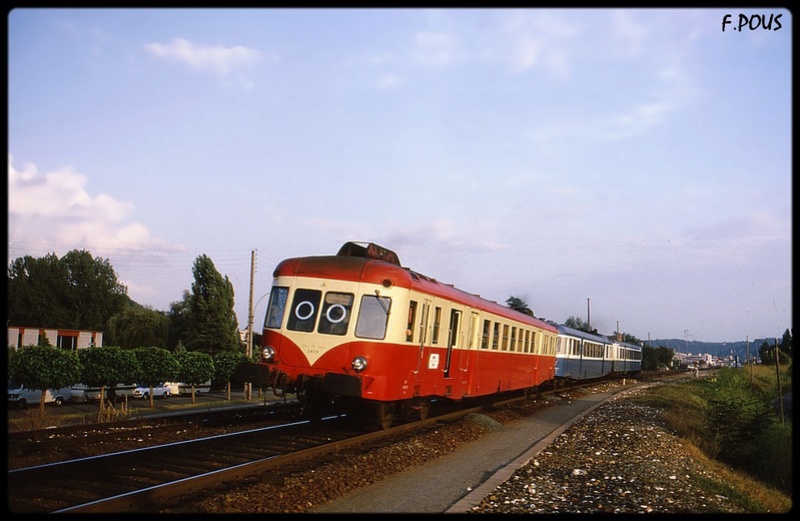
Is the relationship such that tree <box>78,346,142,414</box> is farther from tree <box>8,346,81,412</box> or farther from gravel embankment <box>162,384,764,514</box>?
gravel embankment <box>162,384,764,514</box>

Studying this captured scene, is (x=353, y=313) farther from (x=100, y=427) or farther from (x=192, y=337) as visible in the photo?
(x=192, y=337)

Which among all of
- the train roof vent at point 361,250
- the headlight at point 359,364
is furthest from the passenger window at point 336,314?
the train roof vent at point 361,250

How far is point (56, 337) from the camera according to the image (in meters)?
39.5

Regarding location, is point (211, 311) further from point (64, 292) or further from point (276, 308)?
point (276, 308)

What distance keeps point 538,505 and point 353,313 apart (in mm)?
5101

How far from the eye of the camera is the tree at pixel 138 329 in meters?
49.1

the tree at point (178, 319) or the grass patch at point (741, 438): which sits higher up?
the tree at point (178, 319)

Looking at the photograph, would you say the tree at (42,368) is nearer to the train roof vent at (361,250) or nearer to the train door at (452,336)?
the train roof vent at (361,250)

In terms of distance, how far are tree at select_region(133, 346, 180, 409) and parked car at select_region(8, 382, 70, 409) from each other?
2.69 meters

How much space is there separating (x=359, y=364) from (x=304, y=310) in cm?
146

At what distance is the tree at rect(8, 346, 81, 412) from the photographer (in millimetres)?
20234

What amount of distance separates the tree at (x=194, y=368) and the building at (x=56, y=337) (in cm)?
1118

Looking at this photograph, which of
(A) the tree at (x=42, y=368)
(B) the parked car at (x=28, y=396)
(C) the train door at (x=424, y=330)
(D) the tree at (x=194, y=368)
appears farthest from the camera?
(D) the tree at (x=194, y=368)
